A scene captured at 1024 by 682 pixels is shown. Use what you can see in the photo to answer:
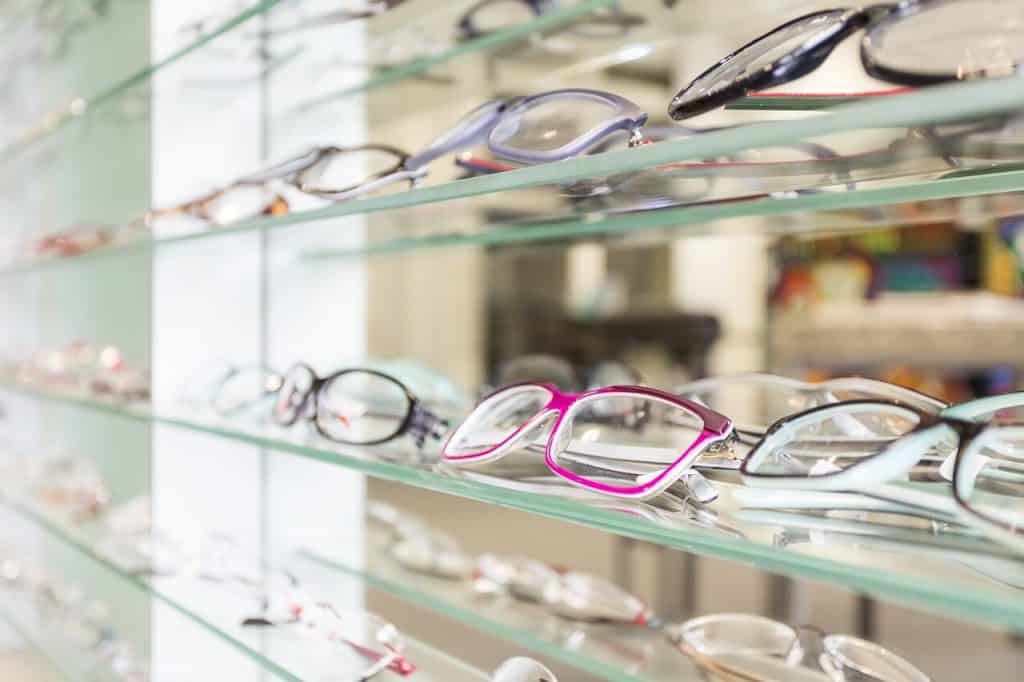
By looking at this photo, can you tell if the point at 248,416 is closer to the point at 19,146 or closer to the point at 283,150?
the point at 283,150

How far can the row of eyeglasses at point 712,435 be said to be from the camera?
50cm

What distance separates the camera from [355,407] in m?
0.95

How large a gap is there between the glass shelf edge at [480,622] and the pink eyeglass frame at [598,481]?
6.6 inches

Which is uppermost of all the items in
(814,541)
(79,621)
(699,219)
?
(699,219)

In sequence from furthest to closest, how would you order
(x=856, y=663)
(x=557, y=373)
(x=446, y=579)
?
(x=557, y=373), (x=446, y=579), (x=856, y=663)

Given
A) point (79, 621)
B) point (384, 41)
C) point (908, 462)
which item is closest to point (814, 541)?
point (908, 462)

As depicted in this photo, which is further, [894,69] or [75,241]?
[75,241]

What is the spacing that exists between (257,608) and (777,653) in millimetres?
521

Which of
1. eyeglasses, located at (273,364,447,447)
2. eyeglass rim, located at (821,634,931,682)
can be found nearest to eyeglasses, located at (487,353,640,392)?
eyeglasses, located at (273,364,447,447)

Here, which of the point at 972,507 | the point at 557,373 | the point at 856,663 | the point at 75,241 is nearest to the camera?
the point at 972,507

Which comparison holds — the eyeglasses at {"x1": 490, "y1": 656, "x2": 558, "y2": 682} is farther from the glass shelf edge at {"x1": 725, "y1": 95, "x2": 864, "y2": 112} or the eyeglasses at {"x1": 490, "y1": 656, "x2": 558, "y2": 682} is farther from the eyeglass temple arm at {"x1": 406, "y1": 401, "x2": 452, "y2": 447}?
the glass shelf edge at {"x1": 725, "y1": 95, "x2": 864, "y2": 112}

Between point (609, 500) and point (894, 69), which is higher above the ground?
point (894, 69)

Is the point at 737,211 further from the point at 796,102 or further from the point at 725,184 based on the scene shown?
the point at 796,102

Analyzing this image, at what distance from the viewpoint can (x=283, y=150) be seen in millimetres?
1220
